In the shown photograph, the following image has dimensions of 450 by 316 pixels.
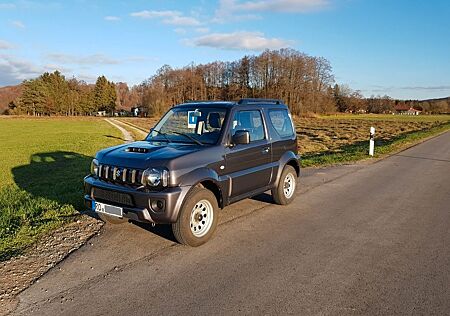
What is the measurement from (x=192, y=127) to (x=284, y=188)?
224cm

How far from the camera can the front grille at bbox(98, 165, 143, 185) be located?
4.57 meters

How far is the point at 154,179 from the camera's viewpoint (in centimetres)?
448

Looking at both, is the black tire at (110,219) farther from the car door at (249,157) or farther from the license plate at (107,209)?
the car door at (249,157)

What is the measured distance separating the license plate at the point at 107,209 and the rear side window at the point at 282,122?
3.23 m

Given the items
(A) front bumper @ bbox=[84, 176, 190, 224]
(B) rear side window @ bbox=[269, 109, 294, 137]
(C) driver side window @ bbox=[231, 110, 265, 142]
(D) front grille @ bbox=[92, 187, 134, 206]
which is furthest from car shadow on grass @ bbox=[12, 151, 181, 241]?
(B) rear side window @ bbox=[269, 109, 294, 137]

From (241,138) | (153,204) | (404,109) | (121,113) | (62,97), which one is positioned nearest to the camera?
(153,204)

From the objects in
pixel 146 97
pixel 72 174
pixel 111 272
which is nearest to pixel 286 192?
pixel 111 272

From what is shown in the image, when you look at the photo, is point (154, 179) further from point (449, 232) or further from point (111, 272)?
point (449, 232)

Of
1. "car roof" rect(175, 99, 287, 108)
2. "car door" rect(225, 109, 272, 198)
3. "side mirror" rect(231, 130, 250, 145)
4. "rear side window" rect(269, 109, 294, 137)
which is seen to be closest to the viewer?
"side mirror" rect(231, 130, 250, 145)

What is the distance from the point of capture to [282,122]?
275 inches

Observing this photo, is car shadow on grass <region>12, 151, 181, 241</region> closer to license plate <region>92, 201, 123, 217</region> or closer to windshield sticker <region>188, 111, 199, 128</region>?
license plate <region>92, 201, 123, 217</region>

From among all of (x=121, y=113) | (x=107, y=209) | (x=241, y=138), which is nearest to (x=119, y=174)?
(x=107, y=209)

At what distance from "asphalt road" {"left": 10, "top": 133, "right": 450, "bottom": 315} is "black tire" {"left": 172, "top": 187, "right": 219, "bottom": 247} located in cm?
14

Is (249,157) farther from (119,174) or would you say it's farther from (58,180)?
(58,180)
